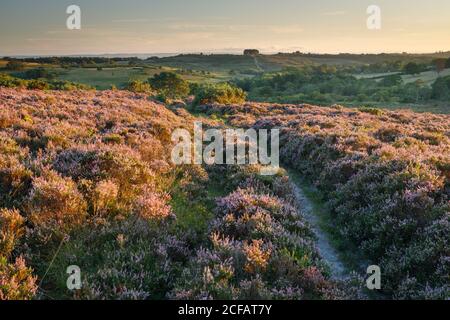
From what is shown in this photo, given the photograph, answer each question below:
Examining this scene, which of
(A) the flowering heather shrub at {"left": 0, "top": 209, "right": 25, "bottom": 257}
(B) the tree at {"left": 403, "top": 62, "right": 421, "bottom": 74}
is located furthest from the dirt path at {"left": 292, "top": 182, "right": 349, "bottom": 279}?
(B) the tree at {"left": 403, "top": 62, "right": 421, "bottom": 74}

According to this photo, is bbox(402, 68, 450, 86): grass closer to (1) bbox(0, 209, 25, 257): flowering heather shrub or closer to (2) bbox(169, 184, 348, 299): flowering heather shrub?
(2) bbox(169, 184, 348, 299): flowering heather shrub

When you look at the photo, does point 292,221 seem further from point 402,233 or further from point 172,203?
point 172,203

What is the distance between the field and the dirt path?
0.04 m

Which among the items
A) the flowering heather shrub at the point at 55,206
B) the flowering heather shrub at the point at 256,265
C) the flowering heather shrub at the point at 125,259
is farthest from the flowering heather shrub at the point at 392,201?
the flowering heather shrub at the point at 55,206

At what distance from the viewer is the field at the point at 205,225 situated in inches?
239

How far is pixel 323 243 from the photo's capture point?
935 cm

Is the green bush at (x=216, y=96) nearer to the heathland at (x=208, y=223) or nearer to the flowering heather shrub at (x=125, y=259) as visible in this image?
the heathland at (x=208, y=223)

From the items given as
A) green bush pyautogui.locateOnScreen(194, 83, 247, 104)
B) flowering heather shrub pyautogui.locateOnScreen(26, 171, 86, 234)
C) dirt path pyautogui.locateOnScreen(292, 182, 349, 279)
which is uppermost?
green bush pyautogui.locateOnScreen(194, 83, 247, 104)

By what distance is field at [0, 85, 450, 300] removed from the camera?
6074 mm

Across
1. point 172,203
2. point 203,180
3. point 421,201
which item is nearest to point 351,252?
point 421,201

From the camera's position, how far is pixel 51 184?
8.24m

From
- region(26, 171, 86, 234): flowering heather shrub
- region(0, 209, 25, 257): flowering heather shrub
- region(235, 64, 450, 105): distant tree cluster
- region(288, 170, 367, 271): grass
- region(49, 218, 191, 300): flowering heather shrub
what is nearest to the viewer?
region(49, 218, 191, 300): flowering heather shrub

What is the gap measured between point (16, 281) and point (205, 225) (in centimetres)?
425

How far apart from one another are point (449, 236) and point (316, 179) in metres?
7.42
